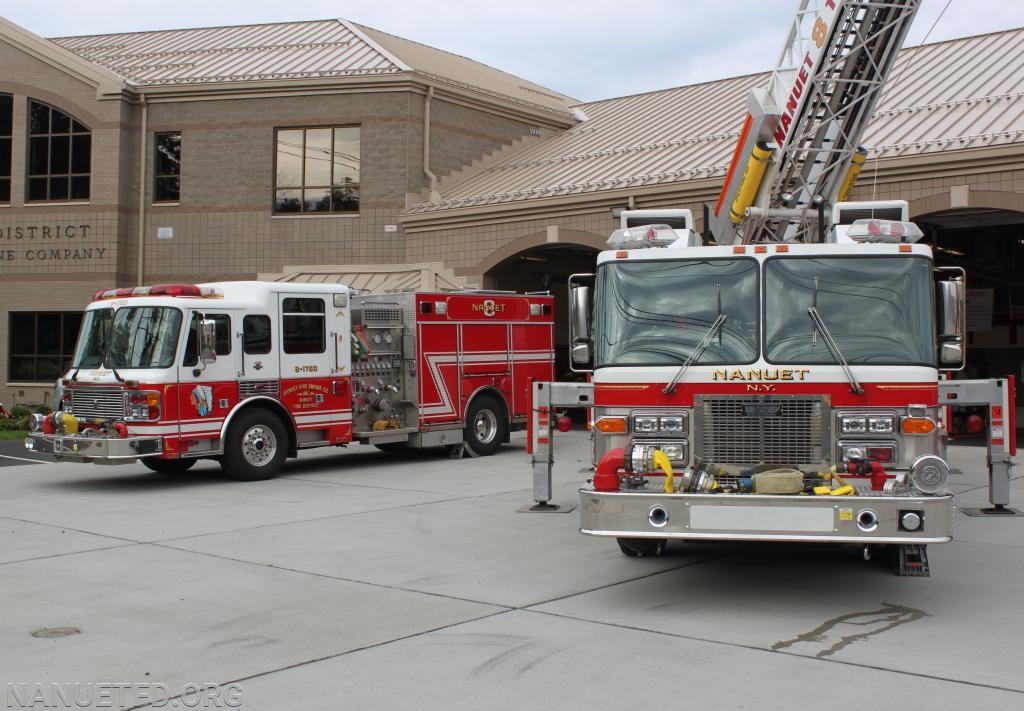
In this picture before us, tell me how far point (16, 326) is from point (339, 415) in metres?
14.6

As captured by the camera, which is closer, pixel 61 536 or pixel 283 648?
pixel 283 648

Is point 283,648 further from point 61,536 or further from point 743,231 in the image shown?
point 743,231

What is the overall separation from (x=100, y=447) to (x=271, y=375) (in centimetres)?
234

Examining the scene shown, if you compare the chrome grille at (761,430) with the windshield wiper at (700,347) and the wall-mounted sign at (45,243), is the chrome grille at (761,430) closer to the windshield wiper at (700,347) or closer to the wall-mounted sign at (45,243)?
the windshield wiper at (700,347)

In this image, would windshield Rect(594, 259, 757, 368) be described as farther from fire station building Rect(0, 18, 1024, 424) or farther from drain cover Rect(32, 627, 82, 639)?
fire station building Rect(0, 18, 1024, 424)

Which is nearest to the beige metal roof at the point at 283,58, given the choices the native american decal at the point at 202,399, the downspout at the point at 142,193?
the downspout at the point at 142,193

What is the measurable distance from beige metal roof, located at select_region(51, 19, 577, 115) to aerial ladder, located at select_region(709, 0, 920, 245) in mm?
14584

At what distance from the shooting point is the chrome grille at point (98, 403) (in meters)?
13.5

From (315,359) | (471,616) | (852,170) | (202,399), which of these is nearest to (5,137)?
(315,359)

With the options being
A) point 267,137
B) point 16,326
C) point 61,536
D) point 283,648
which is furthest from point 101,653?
point 16,326

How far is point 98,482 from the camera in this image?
1451 centimetres

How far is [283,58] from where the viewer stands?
2661 cm

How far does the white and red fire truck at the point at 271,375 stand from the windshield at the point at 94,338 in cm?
2

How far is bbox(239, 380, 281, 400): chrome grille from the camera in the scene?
46.8 ft
